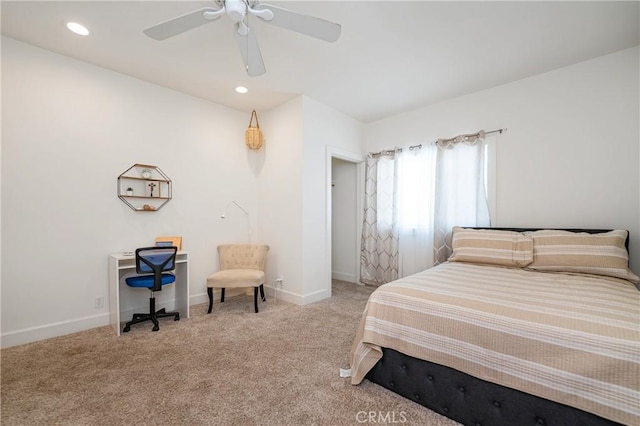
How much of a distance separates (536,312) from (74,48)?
14.1ft

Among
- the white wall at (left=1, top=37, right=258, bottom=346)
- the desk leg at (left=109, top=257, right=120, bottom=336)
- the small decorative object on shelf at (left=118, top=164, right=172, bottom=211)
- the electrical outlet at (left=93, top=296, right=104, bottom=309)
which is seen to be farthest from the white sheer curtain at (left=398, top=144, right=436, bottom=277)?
the electrical outlet at (left=93, top=296, right=104, bottom=309)

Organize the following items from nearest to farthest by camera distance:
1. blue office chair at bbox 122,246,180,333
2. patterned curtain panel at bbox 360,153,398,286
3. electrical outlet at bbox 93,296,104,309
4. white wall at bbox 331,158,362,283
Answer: blue office chair at bbox 122,246,180,333 → electrical outlet at bbox 93,296,104,309 → patterned curtain panel at bbox 360,153,398,286 → white wall at bbox 331,158,362,283

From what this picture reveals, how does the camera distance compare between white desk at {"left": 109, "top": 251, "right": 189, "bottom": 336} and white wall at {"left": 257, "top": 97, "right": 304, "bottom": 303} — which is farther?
white wall at {"left": 257, "top": 97, "right": 304, "bottom": 303}

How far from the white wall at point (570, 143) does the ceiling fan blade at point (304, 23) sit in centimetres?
258

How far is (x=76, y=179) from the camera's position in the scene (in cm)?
275

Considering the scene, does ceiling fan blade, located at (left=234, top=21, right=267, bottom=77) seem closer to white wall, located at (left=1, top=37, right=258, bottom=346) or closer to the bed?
white wall, located at (left=1, top=37, right=258, bottom=346)

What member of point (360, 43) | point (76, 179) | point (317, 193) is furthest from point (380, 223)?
point (76, 179)

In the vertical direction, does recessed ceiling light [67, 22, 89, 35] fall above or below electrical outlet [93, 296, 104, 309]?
above

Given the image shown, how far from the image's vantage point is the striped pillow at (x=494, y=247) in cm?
259

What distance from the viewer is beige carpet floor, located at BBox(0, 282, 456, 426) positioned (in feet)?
5.11

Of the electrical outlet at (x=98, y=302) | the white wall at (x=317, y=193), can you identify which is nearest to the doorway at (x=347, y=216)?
the white wall at (x=317, y=193)

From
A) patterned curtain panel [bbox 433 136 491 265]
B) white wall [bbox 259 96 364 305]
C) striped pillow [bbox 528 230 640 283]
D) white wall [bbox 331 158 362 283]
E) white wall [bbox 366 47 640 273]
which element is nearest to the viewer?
striped pillow [bbox 528 230 640 283]

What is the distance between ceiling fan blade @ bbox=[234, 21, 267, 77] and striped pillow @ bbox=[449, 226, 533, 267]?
8.83ft

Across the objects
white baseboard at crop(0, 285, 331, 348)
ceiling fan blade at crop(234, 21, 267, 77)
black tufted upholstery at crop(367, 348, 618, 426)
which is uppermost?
ceiling fan blade at crop(234, 21, 267, 77)
